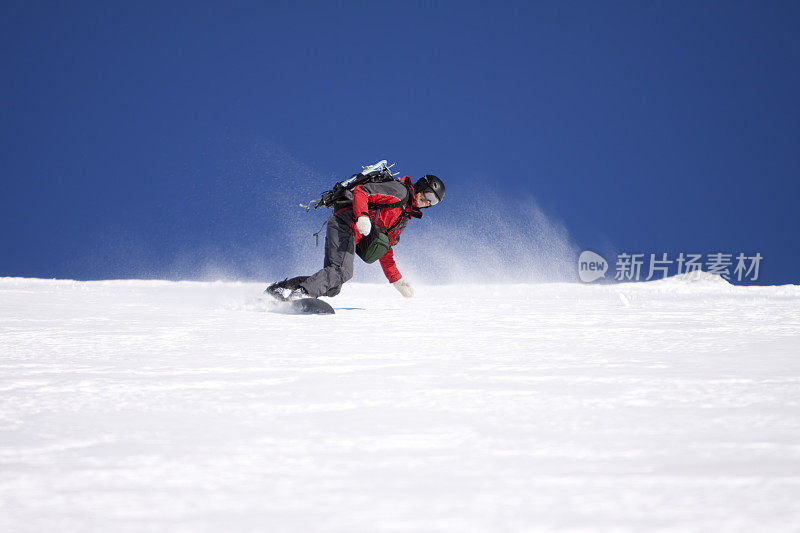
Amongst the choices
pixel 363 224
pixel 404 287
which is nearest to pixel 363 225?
pixel 363 224

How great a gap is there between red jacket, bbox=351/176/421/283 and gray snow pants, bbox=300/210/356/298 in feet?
0.30

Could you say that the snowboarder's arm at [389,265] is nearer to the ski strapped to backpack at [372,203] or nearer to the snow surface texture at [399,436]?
the ski strapped to backpack at [372,203]

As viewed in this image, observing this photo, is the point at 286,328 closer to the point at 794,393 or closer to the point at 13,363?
the point at 13,363

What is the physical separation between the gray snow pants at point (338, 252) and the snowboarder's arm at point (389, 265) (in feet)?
2.70

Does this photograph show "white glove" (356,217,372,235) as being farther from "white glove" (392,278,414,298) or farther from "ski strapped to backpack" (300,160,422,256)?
"white glove" (392,278,414,298)

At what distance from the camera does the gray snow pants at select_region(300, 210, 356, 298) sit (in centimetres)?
619

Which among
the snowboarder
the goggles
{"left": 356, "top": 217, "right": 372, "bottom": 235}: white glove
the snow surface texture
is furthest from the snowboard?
the snow surface texture

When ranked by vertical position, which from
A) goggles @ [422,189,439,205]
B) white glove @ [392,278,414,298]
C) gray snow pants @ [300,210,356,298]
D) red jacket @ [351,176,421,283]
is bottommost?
gray snow pants @ [300,210,356,298]

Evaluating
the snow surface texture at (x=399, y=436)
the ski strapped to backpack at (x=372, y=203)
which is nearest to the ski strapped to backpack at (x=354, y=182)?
the ski strapped to backpack at (x=372, y=203)

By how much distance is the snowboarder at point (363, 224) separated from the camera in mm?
6105

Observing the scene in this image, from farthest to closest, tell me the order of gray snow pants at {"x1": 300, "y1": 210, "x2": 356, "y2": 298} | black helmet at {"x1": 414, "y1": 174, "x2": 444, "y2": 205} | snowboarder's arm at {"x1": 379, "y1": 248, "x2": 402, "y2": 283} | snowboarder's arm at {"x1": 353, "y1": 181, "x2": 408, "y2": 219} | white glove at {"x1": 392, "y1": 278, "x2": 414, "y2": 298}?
white glove at {"x1": 392, "y1": 278, "x2": 414, "y2": 298} → snowboarder's arm at {"x1": 379, "y1": 248, "x2": 402, "y2": 283} → black helmet at {"x1": 414, "y1": 174, "x2": 444, "y2": 205} → gray snow pants at {"x1": 300, "y1": 210, "x2": 356, "y2": 298} → snowboarder's arm at {"x1": 353, "y1": 181, "x2": 408, "y2": 219}

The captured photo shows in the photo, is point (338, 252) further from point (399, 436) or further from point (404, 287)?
point (399, 436)

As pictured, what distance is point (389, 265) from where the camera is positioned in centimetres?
716

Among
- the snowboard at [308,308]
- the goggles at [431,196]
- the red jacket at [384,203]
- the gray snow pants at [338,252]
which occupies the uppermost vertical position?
the goggles at [431,196]
